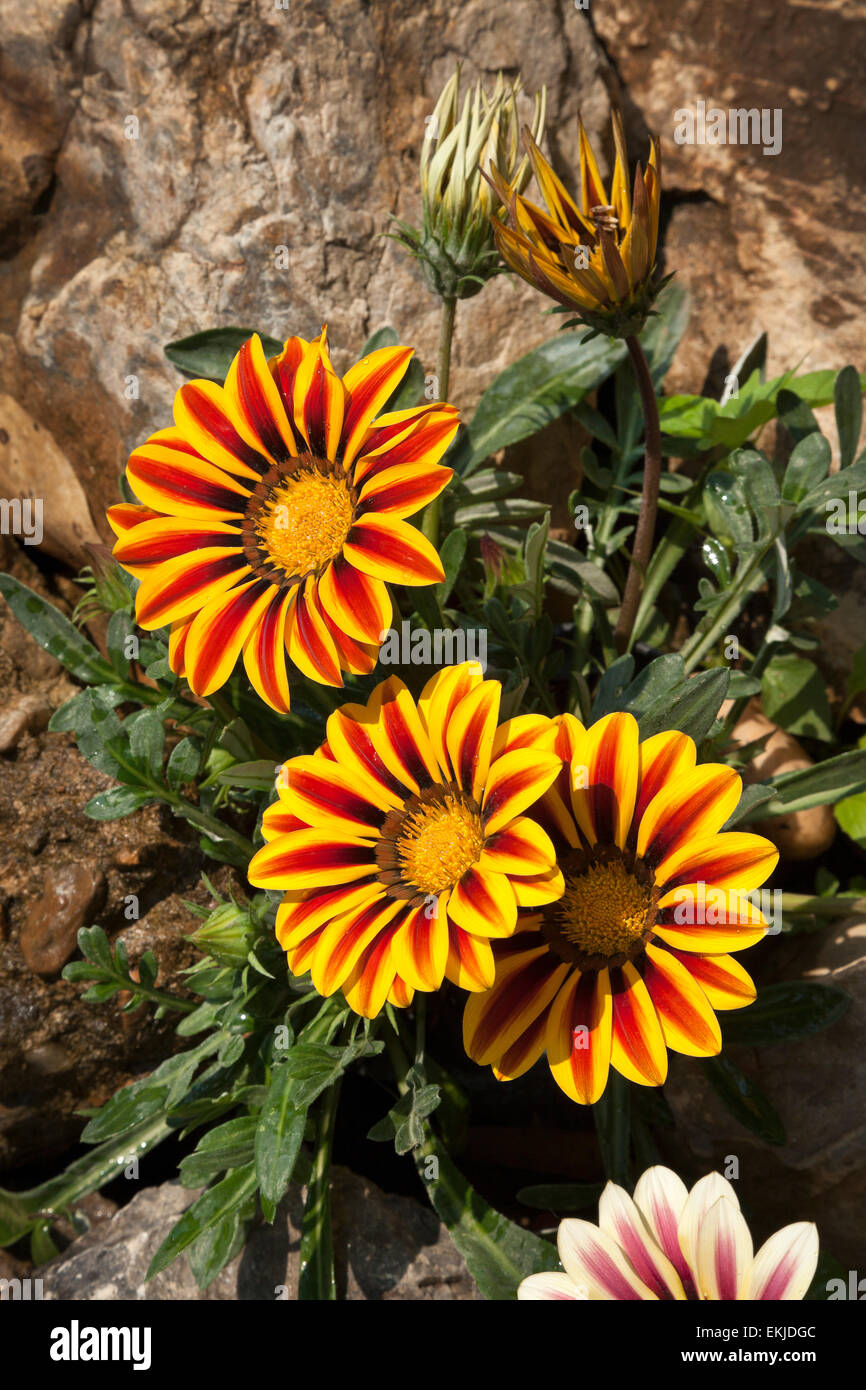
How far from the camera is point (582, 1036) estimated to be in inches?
58.6

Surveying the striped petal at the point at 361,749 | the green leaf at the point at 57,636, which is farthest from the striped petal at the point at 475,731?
the green leaf at the point at 57,636

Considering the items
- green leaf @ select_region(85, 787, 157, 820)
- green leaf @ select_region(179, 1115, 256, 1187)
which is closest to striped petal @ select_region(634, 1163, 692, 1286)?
green leaf @ select_region(179, 1115, 256, 1187)

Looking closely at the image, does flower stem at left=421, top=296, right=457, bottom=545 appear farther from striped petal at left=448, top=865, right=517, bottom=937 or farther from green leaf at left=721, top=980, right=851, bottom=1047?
green leaf at left=721, top=980, right=851, bottom=1047

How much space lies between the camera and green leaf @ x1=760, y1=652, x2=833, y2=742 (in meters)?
2.39

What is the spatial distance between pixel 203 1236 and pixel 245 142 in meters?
2.07

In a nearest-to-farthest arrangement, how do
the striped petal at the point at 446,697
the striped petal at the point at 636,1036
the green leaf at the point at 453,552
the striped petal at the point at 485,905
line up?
the striped petal at the point at 485,905 < the striped petal at the point at 636,1036 < the striped petal at the point at 446,697 < the green leaf at the point at 453,552

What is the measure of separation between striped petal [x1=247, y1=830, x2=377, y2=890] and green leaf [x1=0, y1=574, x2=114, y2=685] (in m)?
0.75

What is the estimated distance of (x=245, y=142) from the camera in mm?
2305

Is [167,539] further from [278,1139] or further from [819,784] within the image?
[819,784]

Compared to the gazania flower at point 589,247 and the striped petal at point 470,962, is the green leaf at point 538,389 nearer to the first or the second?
the gazania flower at point 589,247

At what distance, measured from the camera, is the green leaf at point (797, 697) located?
2387 millimetres

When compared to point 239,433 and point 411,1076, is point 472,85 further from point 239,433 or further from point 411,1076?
point 411,1076

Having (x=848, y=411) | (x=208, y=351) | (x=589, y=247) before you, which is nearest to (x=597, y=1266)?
(x=589, y=247)

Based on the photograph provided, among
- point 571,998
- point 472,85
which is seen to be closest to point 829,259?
point 472,85
